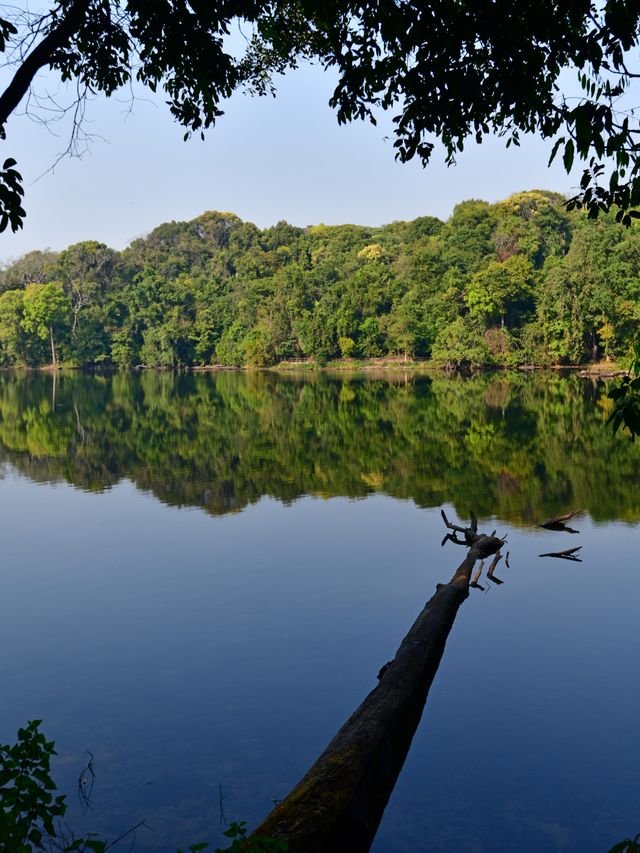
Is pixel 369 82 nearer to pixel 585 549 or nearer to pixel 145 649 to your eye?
pixel 145 649

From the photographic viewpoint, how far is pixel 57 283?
9381 centimetres

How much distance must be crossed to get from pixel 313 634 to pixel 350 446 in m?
16.8

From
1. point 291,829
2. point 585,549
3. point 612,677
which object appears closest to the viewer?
point 291,829

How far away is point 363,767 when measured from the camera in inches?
230

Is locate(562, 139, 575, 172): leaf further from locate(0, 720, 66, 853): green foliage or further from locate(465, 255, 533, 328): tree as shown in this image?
locate(465, 255, 533, 328): tree

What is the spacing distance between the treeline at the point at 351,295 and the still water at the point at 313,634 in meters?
38.6

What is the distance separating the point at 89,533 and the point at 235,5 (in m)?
11.1

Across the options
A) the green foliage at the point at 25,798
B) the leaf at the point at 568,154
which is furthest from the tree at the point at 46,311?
the leaf at the point at 568,154

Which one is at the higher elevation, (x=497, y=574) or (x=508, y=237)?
(x=508, y=237)

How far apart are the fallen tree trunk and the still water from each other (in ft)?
0.78

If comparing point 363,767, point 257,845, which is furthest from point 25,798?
point 363,767

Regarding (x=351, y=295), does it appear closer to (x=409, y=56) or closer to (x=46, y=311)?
(x=46, y=311)

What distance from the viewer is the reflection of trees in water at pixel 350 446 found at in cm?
1931

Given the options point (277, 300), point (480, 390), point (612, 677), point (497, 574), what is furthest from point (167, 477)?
point (277, 300)
